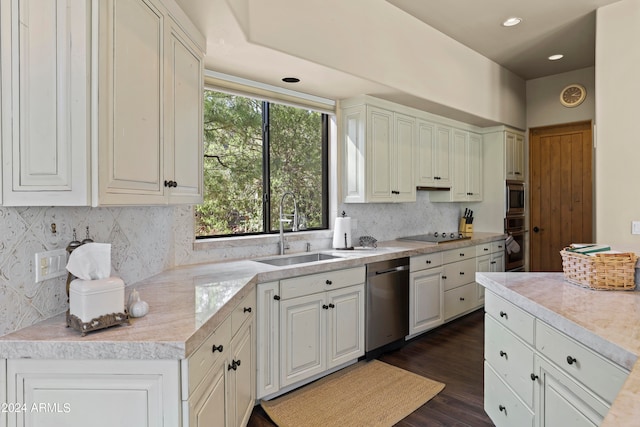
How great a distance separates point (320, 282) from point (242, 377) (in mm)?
877

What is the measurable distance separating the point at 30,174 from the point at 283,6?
72.8 inches

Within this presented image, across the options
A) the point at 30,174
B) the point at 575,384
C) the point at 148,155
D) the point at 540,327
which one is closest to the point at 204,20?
the point at 148,155

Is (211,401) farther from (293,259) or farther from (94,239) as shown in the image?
(293,259)

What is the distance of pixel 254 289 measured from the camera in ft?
7.63

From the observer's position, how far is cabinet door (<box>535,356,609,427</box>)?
132 centimetres

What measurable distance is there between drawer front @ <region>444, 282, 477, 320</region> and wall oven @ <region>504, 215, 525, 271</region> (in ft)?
2.81

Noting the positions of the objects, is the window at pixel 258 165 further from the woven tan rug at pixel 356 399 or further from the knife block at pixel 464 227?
the knife block at pixel 464 227

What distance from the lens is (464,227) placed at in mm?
5094

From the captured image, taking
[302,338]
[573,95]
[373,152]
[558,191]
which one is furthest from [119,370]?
[573,95]

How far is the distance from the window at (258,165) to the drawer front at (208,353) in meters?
1.28

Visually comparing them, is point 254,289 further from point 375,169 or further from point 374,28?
point 374,28

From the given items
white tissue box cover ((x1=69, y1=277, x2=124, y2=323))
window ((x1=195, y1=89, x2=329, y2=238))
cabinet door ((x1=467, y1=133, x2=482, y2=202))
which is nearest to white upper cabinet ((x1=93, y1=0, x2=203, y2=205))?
white tissue box cover ((x1=69, y1=277, x2=124, y2=323))

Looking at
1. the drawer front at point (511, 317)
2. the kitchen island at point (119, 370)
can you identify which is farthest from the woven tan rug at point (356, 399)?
the kitchen island at point (119, 370)

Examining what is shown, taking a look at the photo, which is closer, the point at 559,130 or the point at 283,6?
the point at 283,6
